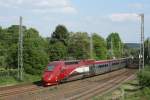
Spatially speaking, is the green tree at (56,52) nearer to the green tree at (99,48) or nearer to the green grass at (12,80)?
the green grass at (12,80)

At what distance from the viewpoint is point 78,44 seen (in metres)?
102

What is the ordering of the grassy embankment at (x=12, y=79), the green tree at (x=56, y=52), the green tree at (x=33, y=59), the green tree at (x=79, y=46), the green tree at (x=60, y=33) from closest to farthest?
1. the grassy embankment at (x=12, y=79)
2. the green tree at (x=33, y=59)
3. the green tree at (x=56, y=52)
4. the green tree at (x=79, y=46)
5. the green tree at (x=60, y=33)

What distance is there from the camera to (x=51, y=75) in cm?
4400

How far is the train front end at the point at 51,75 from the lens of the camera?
144 feet

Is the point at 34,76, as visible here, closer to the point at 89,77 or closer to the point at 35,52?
the point at 35,52

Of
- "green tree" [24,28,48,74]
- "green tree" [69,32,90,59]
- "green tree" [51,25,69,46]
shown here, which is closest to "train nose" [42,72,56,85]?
"green tree" [24,28,48,74]

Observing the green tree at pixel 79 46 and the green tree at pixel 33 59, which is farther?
the green tree at pixel 79 46

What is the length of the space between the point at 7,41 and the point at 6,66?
1146 inches

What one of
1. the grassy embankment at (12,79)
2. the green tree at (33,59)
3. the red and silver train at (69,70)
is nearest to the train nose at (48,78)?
the red and silver train at (69,70)

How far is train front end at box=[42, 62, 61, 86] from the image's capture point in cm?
4391

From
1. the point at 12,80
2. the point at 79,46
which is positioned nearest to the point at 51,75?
the point at 12,80

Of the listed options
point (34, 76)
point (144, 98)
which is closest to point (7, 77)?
point (34, 76)

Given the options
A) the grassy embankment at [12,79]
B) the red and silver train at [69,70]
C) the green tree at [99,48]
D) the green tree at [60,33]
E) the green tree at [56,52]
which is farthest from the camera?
the green tree at [99,48]

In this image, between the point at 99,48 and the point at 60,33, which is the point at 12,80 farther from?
the point at 99,48
